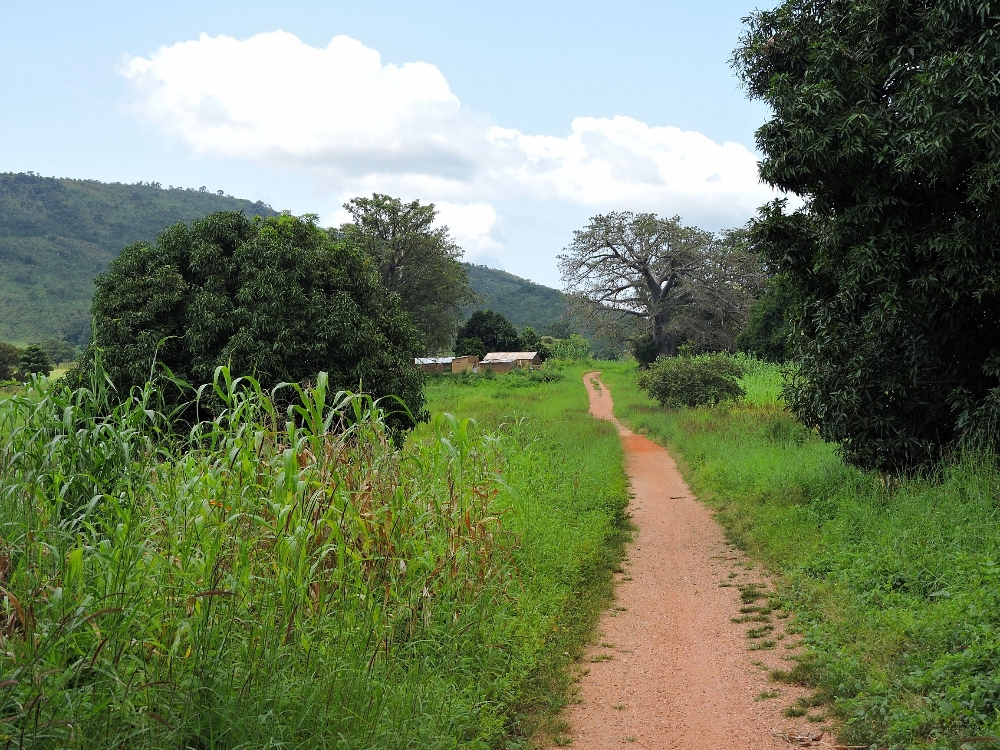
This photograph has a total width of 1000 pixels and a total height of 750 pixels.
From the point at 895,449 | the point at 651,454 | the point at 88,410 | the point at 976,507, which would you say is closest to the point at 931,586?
the point at 976,507

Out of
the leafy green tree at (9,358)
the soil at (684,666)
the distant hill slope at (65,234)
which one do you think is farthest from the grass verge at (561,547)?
the distant hill slope at (65,234)

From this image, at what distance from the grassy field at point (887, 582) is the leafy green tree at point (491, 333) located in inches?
1984

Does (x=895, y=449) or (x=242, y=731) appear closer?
(x=242, y=731)

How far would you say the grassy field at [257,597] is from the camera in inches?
125

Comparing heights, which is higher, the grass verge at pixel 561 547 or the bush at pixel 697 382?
the bush at pixel 697 382

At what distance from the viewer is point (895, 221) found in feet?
28.0

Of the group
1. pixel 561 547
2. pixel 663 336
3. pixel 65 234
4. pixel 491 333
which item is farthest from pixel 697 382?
pixel 65 234

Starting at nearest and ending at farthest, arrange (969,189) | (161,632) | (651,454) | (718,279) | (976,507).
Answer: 1. (161,632)
2. (976,507)
3. (969,189)
4. (651,454)
5. (718,279)

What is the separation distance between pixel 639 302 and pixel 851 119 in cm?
3815

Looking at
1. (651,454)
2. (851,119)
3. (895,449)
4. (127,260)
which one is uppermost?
(851,119)

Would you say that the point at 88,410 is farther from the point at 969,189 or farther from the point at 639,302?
the point at 639,302

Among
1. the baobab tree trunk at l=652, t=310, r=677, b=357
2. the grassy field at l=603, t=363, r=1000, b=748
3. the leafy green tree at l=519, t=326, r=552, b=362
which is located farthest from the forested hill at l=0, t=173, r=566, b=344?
the grassy field at l=603, t=363, r=1000, b=748

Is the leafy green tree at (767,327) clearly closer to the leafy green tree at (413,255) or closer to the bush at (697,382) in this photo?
the bush at (697,382)

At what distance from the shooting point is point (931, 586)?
608 cm
